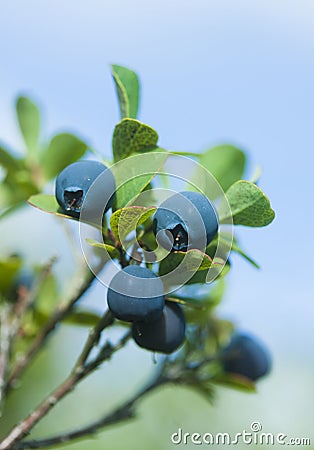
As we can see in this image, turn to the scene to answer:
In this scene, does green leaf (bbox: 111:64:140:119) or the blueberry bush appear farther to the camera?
green leaf (bbox: 111:64:140:119)

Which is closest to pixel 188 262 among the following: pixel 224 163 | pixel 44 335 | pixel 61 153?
pixel 224 163

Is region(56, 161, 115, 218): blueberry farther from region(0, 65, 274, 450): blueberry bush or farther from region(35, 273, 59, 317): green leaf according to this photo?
region(35, 273, 59, 317): green leaf

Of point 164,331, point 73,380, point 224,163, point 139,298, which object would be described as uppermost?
point 224,163

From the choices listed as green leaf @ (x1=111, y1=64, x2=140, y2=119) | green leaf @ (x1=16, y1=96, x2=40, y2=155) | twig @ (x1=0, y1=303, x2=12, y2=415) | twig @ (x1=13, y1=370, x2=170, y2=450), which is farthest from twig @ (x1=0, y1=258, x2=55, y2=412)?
green leaf @ (x1=111, y1=64, x2=140, y2=119)

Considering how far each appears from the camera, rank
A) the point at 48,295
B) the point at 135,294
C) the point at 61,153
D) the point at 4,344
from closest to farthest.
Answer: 1. the point at 135,294
2. the point at 4,344
3. the point at 61,153
4. the point at 48,295

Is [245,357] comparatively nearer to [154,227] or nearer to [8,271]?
[8,271]

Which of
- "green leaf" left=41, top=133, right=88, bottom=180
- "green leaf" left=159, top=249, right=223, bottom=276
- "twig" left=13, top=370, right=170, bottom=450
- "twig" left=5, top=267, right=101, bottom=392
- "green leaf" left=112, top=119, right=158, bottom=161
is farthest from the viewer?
"green leaf" left=41, top=133, right=88, bottom=180

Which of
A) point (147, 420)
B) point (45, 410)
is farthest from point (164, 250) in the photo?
point (147, 420)
